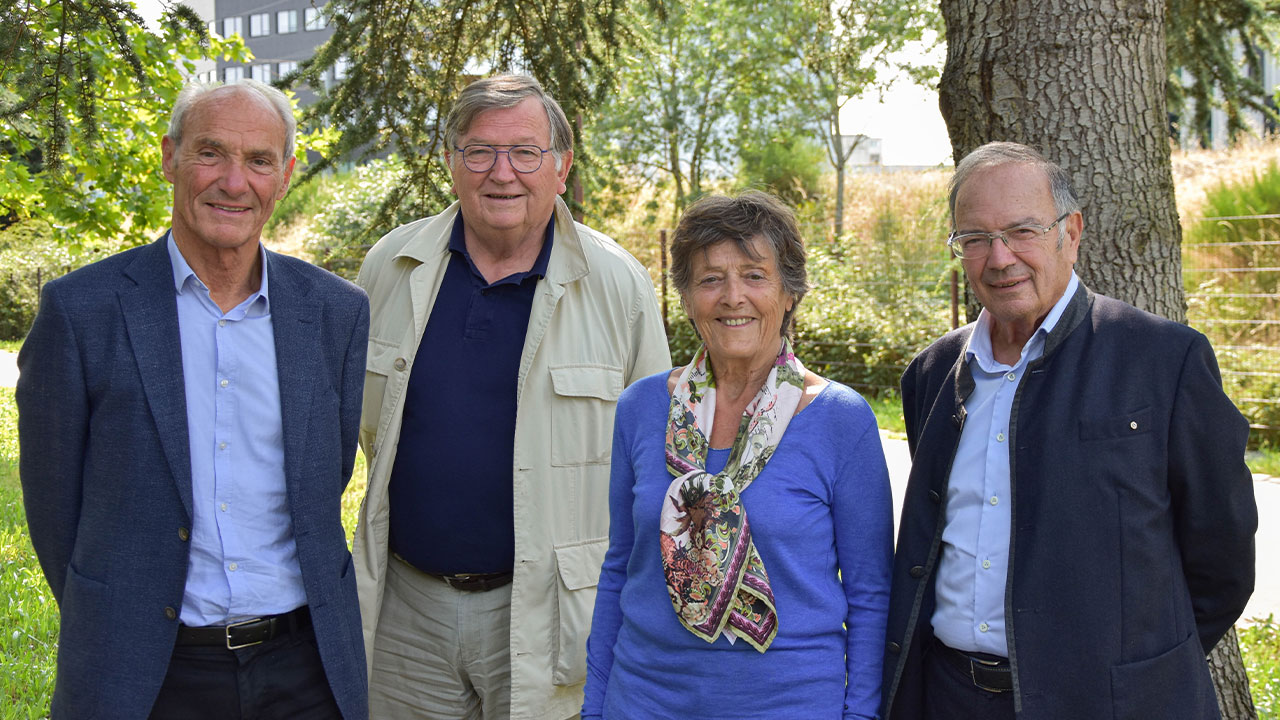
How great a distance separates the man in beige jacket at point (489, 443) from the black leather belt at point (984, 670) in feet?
3.72

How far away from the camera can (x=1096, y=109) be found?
11.0ft

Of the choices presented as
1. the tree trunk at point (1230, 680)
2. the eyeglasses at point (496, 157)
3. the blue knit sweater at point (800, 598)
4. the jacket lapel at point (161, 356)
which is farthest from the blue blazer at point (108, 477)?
the tree trunk at point (1230, 680)

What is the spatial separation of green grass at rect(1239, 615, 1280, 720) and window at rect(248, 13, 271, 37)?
52.6 metres

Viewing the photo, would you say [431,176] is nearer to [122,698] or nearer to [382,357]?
[382,357]

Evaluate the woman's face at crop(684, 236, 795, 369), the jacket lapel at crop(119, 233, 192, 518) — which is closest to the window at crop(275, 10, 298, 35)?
the jacket lapel at crop(119, 233, 192, 518)

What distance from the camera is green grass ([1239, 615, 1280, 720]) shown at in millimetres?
4270

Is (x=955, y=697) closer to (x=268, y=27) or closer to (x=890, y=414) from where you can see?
(x=890, y=414)

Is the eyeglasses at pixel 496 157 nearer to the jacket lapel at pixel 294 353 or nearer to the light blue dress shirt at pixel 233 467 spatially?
the jacket lapel at pixel 294 353

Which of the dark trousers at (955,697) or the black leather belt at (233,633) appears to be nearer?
the dark trousers at (955,697)

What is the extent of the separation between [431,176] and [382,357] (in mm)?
2659

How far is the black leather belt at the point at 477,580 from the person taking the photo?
10.0 feet

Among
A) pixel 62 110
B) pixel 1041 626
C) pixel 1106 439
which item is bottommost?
pixel 1041 626

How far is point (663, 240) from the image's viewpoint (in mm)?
12875

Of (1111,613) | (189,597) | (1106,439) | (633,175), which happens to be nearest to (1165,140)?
(1106,439)
